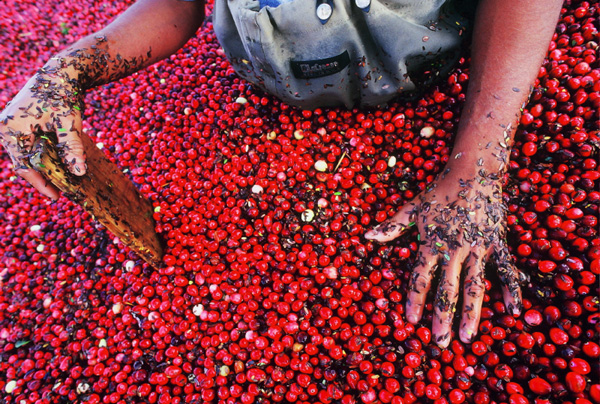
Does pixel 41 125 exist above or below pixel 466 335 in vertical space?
above

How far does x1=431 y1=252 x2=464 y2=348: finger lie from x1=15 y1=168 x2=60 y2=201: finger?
1705mm

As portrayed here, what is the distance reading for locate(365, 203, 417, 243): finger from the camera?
1507 mm

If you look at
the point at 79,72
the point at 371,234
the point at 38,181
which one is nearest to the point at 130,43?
the point at 79,72

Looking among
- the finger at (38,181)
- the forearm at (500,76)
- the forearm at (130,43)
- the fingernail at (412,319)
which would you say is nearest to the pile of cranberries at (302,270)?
the fingernail at (412,319)

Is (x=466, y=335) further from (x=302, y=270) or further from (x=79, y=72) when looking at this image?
(x=79, y=72)

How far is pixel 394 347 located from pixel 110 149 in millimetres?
2349

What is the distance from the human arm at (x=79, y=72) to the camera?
1306mm

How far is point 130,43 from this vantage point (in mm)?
1815

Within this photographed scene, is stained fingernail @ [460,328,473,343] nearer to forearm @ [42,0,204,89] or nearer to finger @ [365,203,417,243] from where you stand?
finger @ [365,203,417,243]

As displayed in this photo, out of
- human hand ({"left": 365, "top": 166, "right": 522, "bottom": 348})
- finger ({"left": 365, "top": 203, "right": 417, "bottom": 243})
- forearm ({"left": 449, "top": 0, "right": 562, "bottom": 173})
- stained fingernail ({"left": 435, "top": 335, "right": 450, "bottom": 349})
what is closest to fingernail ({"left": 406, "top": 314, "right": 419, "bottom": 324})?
human hand ({"left": 365, "top": 166, "right": 522, "bottom": 348})

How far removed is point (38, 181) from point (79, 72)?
576 millimetres

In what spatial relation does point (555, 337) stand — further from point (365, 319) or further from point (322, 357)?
point (322, 357)

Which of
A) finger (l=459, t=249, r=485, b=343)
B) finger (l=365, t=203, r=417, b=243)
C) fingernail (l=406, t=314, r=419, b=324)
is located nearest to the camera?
finger (l=459, t=249, r=485, b=343)

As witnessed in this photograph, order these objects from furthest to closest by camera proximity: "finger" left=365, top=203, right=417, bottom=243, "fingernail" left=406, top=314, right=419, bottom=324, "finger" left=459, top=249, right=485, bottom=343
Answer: "finger" left=365, top=203, right=417, bottom=243, "fingernail" left=406, top=314, right=419, bottom=324, "finger" left=459, top=249, right=485, bottom=343
